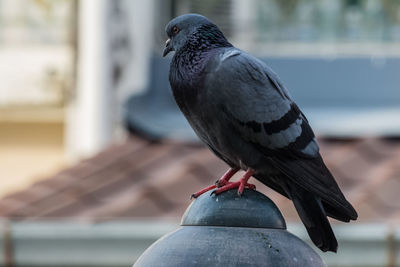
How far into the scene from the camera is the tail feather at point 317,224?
3893mm

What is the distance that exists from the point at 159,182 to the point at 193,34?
4.12m

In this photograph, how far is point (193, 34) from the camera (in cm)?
406

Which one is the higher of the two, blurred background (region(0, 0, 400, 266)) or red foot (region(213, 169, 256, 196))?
red foot (region(213, 169, 256, 196))

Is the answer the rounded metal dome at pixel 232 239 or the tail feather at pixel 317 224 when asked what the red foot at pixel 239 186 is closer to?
the rounded metal dome at pixel 232 239

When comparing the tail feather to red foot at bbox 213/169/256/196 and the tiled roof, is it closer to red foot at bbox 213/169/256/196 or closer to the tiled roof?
red foot at bbox 213/169/256/196

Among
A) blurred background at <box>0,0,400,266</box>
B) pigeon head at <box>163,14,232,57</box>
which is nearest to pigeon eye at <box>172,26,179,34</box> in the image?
pigeon head at <box>163,14,232,57</box>

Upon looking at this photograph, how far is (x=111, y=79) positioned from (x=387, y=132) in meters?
2.07

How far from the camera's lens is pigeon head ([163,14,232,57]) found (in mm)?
4055

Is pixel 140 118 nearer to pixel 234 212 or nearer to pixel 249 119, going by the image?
pixel 249 119

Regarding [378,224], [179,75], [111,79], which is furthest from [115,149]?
[179,75]

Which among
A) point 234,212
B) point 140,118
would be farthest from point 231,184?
point 140,118

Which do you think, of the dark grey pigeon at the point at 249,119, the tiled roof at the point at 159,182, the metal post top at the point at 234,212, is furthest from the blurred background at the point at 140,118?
the metal post top at the point at 234,212

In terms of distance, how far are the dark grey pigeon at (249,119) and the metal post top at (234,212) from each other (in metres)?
0.06

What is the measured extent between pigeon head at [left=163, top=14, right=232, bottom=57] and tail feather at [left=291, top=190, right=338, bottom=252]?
0.55 m
